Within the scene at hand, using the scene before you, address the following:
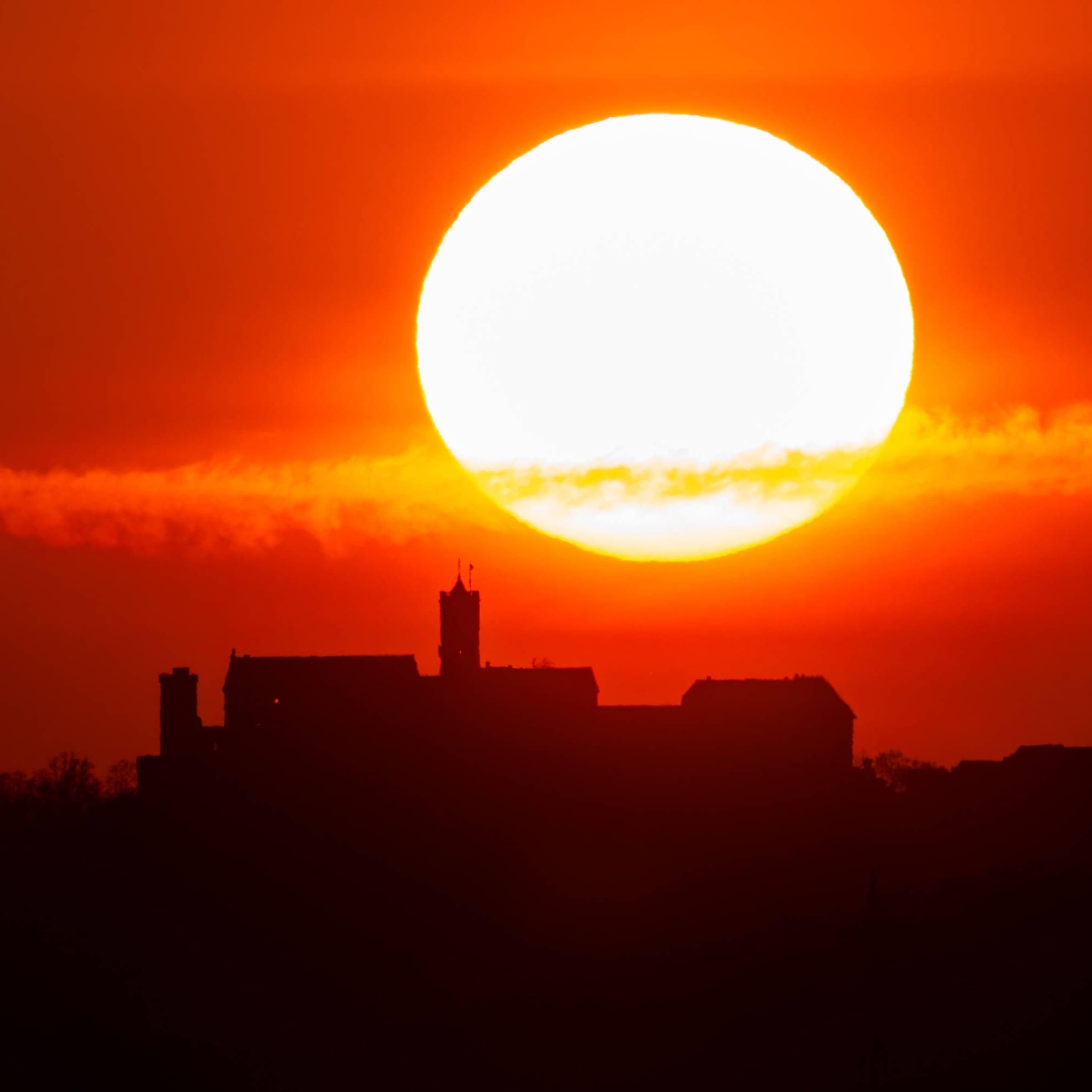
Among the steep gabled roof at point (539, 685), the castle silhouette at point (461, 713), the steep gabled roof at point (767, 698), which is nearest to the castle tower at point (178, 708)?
the castle silhouette at point (461, 713)

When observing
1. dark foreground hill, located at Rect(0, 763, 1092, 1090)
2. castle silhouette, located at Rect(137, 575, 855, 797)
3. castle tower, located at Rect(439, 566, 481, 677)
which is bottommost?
dark foreground hill, located at Rect(0, 763, 1092, 1090)

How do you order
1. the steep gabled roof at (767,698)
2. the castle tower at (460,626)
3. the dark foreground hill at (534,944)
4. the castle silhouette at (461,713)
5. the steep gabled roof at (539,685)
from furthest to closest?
the castle tower at (460,626), the steep gabled roof at (767,698), the steep gabled roof at (539,685), the castle silhouette at (461,713), the dark foreground hill at (534,944)

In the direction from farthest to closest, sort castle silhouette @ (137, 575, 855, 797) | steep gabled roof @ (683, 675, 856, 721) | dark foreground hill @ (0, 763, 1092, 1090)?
1. steep gabled roof @ (683, 675, 856, 721)
2. castle silhouette @ (137, 575, 855, 797)
3. dark foreground hill @ (0, 763, 1092, 1090)

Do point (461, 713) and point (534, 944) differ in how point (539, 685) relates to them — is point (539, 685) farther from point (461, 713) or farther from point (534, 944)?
point (534, 944)

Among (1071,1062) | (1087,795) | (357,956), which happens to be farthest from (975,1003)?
(1087,795)

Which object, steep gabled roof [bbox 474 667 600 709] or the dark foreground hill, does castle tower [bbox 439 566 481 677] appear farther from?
the dark foreground hill

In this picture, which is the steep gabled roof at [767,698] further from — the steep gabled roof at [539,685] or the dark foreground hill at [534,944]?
the dark foreground hill at [534,944]

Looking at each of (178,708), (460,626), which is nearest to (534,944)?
(178,708)

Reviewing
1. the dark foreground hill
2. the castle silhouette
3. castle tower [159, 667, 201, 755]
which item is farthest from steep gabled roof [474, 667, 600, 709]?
the dark foreground hill
